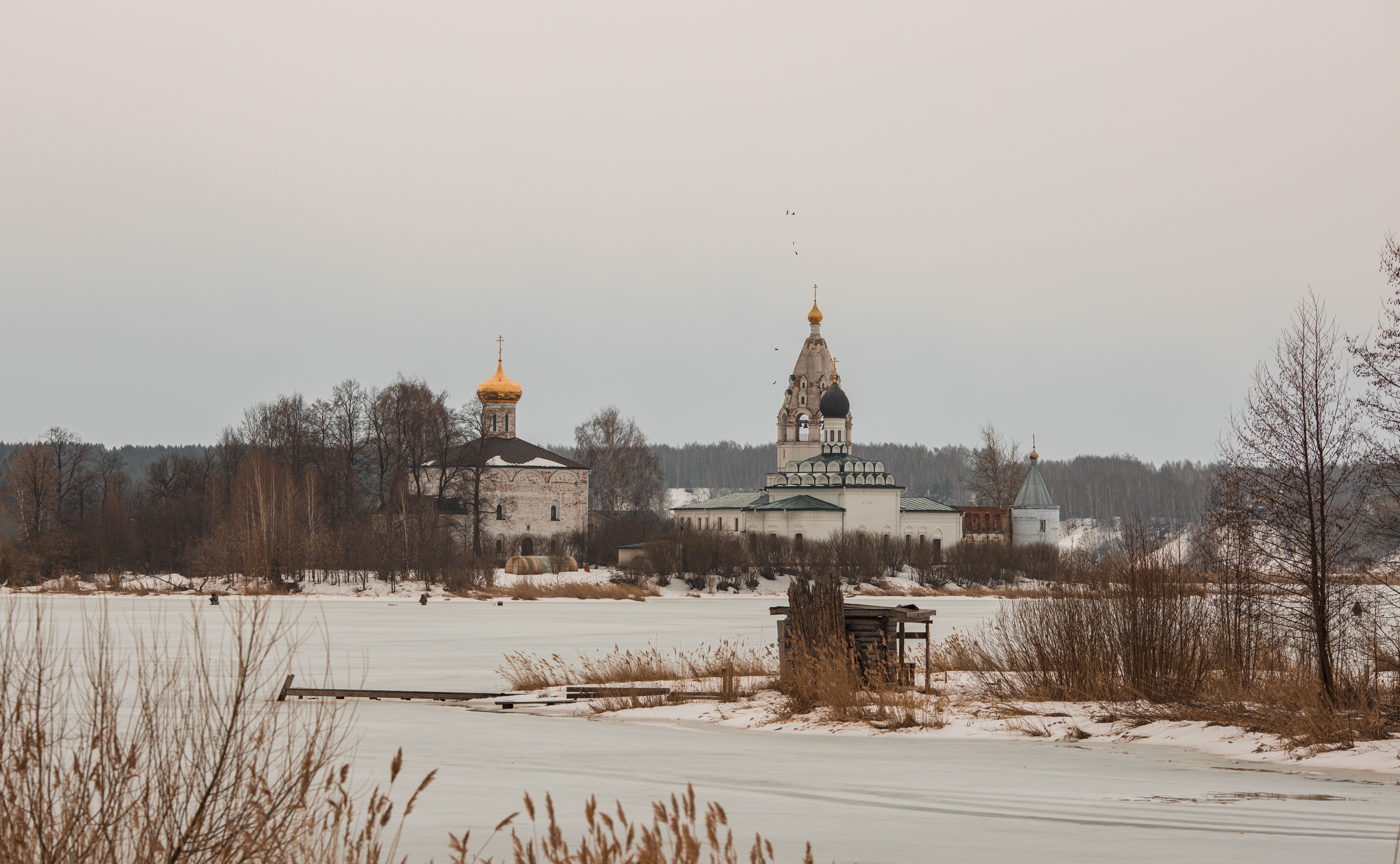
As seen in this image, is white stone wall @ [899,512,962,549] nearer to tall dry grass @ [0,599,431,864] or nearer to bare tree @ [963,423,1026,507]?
bare tree @ [963,423,1026,507]

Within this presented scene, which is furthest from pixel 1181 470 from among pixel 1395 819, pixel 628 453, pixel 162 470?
pixel 1395 819

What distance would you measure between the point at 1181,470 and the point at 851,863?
539 ft

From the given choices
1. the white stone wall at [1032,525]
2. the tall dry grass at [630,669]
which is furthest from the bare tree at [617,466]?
the tall dry grass at [630,669]

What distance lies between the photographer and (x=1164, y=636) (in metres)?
16.7

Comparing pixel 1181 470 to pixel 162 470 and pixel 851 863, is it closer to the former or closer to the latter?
pixel 162 470

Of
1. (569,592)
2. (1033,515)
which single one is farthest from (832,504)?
(569,592)

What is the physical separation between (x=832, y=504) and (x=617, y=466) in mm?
18992

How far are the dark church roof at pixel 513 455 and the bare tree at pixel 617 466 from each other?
6818 mm

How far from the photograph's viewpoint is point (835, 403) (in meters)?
85.9

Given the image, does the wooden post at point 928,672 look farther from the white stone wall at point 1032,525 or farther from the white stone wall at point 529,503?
the white stone wall at point 1032,525

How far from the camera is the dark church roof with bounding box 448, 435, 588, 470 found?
256ft

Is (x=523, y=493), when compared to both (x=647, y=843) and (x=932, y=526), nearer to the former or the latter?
(x=932, y=526)

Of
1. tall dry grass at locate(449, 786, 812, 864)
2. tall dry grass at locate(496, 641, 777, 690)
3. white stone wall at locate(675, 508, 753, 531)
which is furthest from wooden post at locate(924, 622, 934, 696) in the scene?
white stone wall at locate(675, 508, 753, 531)

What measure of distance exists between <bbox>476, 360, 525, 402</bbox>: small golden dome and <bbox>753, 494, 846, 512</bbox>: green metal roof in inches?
685
